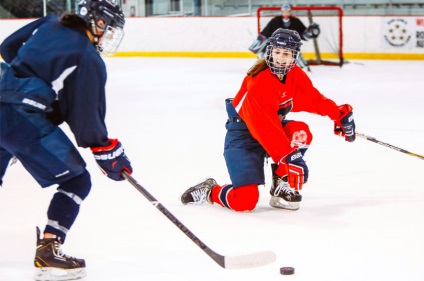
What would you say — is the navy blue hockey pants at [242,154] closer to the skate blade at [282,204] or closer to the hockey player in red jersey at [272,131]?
the hockey player in red jersey at [272,131]

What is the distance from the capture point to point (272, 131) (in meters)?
3.21

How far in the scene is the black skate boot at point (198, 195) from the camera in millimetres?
3416

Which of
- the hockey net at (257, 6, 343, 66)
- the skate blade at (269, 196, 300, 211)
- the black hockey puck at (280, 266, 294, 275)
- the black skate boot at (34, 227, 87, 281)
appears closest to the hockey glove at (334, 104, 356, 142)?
the skate blade at (269, 196, 300, 211)

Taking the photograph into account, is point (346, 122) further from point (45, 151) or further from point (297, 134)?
point (45, 151)

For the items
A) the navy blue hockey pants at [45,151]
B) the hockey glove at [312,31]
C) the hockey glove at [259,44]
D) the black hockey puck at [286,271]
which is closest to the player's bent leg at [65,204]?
the navy blue hockey pants at [45,151]

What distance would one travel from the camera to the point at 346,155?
4.51 m

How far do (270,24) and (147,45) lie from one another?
94.9 inches

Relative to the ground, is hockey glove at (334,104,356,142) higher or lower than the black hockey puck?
higher

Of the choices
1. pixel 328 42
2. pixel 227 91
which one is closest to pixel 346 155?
pixel 227 91

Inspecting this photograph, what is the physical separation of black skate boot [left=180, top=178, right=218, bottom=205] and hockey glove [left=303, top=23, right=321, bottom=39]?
637 centimetres

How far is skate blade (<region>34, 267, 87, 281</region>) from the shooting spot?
8.18 feet

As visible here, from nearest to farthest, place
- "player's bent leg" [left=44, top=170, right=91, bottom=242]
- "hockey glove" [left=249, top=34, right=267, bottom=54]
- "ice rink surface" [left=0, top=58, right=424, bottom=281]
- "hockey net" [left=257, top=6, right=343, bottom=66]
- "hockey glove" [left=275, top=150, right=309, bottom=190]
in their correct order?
1. "player's bent leg" [left=44, top=170, right=91, bottom=242]
2. "ice rink surface" [left=0, top=58, right=424, bottom=281]
3. "hockey glove" [left=275, top=150, right=309, bottom=190]
4. "hockey glove" [left=249, top=34, right=267, bottom=54]
5. "hockey net" [left=257, top=6, right=343, bottom=66]

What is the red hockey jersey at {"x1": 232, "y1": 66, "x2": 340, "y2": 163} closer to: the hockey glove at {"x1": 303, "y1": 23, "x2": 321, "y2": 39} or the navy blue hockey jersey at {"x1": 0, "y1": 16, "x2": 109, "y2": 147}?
the navy blue hockey jersey at {"x1": 0, "y1": 16, "x2": 109, "y2": 147}

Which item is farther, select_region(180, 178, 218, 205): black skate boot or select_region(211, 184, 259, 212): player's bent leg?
select_region(180, 178, 218, 205): black skate boot
